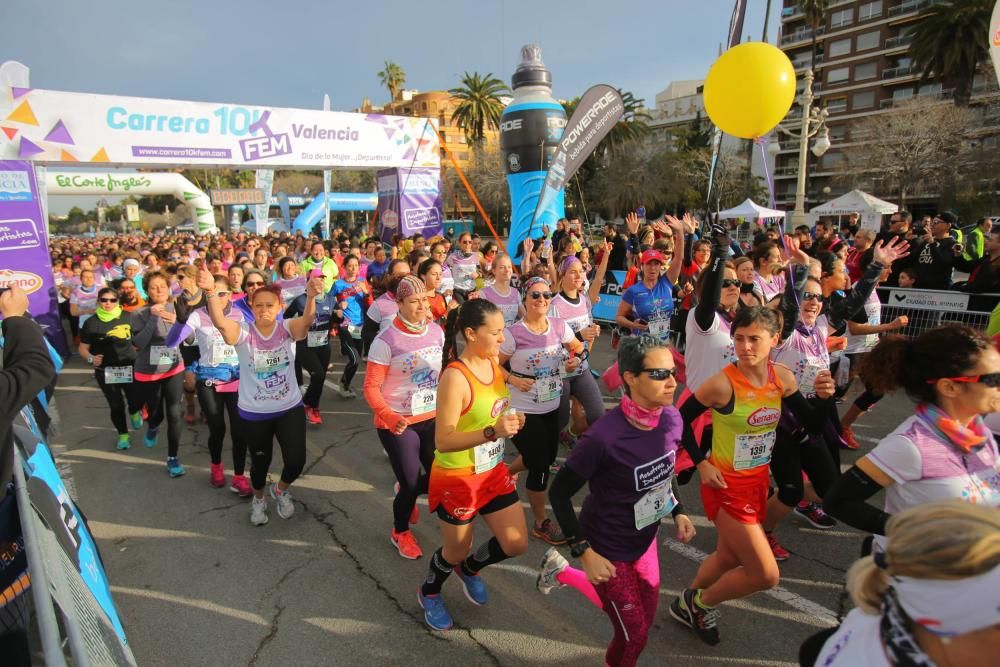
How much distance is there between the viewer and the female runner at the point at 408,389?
11.9 ft

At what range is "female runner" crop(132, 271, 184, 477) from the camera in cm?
527

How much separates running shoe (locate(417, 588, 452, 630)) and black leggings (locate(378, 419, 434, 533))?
708 mm

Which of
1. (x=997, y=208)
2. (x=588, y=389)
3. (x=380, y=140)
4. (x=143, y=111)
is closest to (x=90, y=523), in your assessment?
(x=588, y=389)

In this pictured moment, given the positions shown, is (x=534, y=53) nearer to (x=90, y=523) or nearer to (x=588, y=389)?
(x=588, y=389)

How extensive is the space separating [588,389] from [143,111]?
10.7 metres

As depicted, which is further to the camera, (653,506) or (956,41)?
(956,41)

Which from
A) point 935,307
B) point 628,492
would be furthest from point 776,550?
point 935,307

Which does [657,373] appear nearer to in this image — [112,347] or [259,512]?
[259,512]

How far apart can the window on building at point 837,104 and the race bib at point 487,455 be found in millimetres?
59302

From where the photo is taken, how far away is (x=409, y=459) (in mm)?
3646

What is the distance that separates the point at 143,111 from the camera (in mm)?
10703

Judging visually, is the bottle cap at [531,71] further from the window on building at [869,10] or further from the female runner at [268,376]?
the window on building at [869,10]

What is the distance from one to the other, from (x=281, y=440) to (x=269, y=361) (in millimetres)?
583

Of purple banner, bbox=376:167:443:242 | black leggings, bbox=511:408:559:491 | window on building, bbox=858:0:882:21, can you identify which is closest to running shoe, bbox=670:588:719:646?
black leggings, bbox=511:408:559:491
